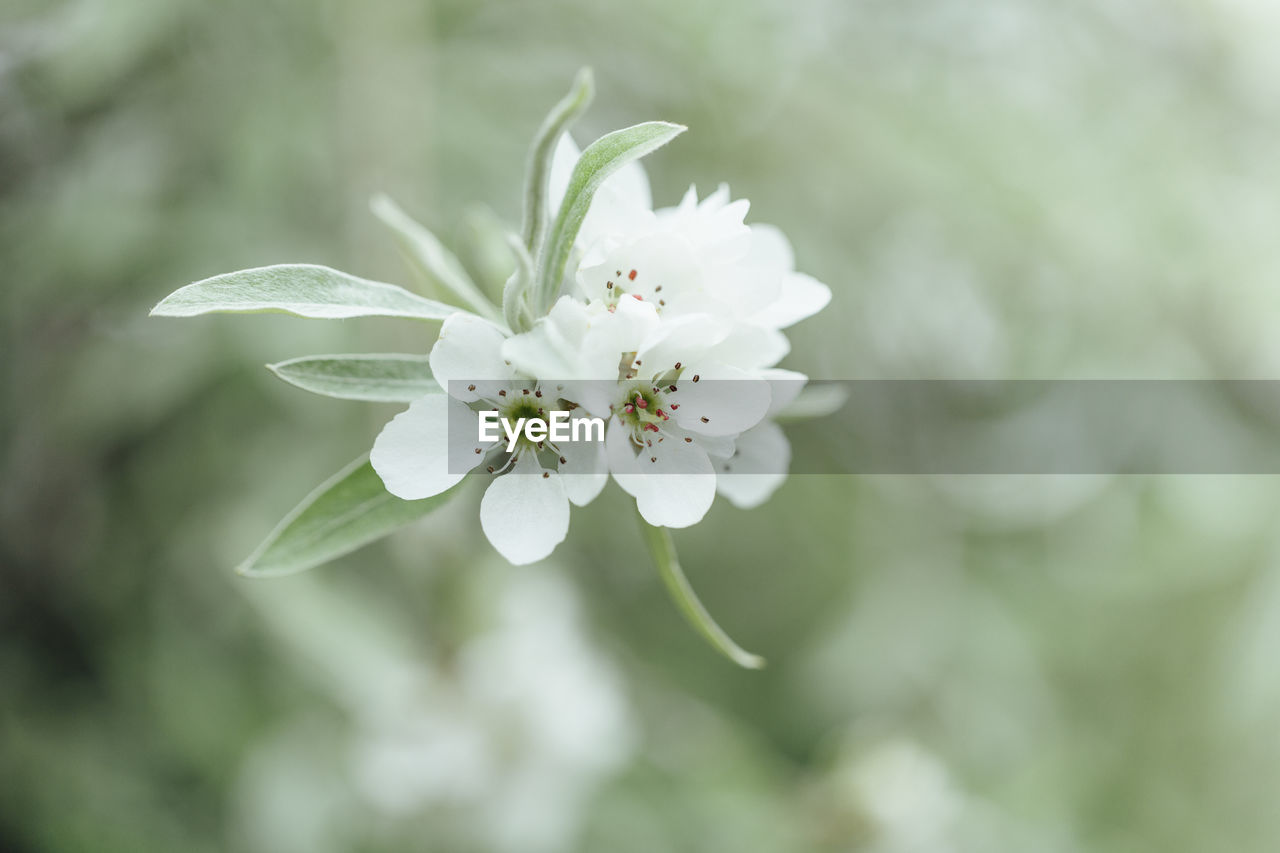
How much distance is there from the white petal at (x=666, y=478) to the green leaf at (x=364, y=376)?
11cm

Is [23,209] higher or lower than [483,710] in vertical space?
higher

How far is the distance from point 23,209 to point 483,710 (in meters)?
0.90

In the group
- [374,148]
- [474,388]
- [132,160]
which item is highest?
[374,148]

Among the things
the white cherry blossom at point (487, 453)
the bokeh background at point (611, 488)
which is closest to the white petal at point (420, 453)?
the white cherry blossom at point (487, 453)

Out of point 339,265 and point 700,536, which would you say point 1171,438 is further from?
point 339,265

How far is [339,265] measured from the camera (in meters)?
1.32

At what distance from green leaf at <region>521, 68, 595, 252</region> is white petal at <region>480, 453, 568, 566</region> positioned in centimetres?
11

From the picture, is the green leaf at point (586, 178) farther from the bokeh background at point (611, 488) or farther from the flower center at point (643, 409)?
the bokeh background at point (611, 488)

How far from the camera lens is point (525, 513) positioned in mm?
484

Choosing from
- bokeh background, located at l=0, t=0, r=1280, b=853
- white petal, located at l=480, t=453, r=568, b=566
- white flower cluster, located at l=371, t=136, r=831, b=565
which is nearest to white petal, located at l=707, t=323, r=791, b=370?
white flower cluster, located at l=371, t=136, r=831, b=565

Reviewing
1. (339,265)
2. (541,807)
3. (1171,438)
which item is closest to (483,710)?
(541,807)

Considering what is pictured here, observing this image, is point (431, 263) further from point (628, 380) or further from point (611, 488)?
point (611, 488)

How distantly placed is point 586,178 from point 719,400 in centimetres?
13

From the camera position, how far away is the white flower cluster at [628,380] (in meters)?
0.46
